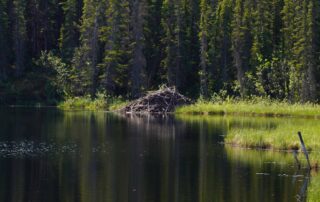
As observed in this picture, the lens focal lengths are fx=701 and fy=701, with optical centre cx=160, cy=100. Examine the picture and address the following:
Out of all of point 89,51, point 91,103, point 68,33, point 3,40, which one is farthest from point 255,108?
point 3,40

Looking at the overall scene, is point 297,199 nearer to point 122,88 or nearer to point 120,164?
point 120,164

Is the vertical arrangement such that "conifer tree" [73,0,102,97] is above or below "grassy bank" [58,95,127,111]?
above

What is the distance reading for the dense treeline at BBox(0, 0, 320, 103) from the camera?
8906cm

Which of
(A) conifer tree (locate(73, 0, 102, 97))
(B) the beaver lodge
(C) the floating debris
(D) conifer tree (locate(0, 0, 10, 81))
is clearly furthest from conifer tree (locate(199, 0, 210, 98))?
(C) the floating debris

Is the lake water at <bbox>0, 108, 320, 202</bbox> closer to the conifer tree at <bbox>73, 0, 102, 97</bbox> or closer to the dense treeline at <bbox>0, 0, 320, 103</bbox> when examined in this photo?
the dense treeline at <bbox>0, 0, 320, 103</bbox>

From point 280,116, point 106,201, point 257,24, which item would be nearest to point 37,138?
point 106,201

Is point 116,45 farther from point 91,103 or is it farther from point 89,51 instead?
point 91,103

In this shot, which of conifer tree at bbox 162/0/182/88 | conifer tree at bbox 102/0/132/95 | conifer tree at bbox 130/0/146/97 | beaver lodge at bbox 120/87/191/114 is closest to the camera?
beaver lodge at bbox 120/87/191/114

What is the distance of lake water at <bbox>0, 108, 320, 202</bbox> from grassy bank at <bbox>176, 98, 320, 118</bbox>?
17701 millimetres

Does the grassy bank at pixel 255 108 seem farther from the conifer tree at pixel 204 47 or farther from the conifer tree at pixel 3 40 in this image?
the conifer tree at pixel 3 40

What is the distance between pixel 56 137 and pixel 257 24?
47467 mm

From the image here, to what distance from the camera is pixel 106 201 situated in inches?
1081

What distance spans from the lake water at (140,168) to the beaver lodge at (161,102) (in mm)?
23568

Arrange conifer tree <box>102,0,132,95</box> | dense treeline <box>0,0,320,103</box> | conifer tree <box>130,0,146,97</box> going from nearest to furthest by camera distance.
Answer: dense treeline <box>0,0,320,103</box> → conifer tree <box>102,0,132,95</box> → conifer tree <box>130,0,146,97</box>
